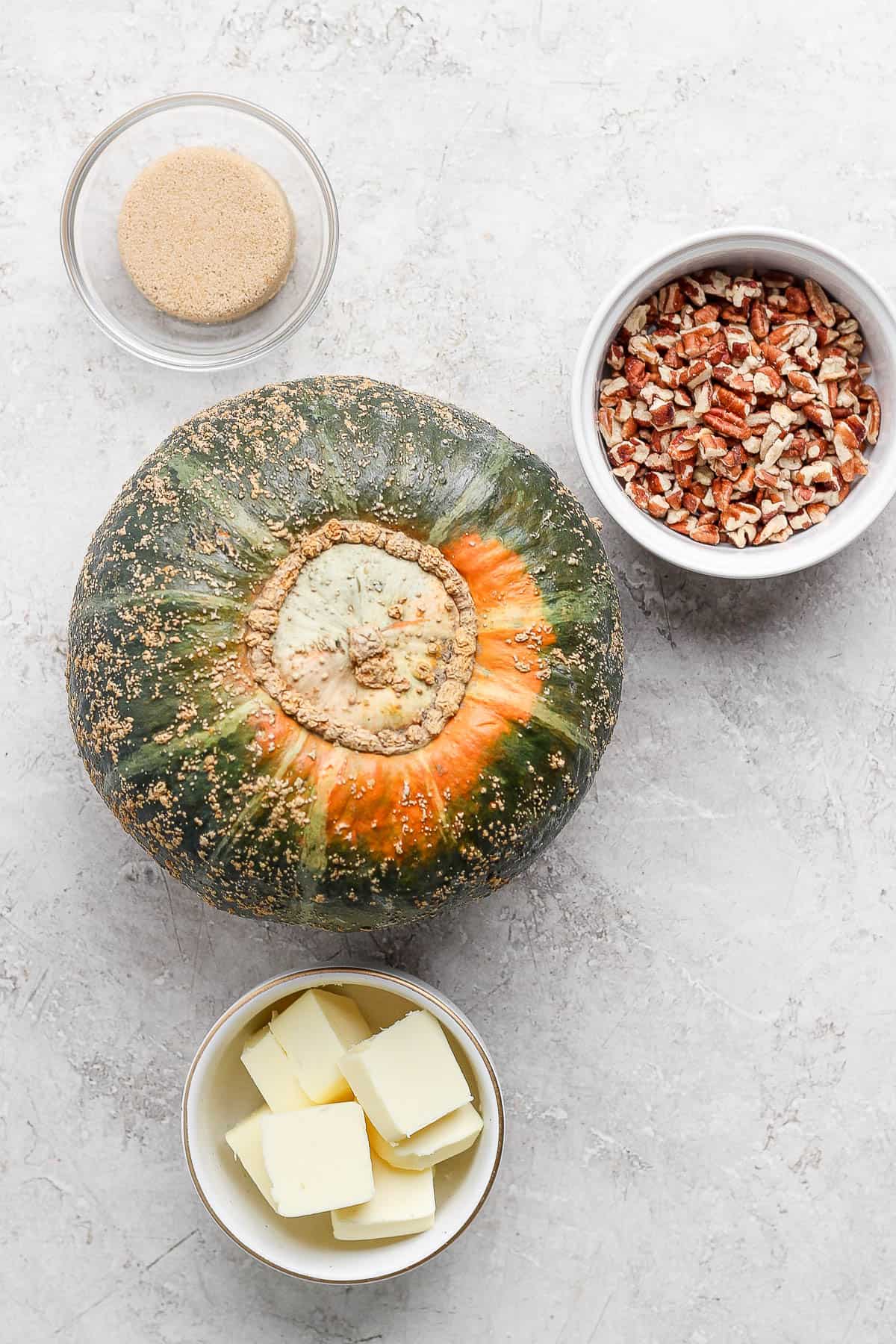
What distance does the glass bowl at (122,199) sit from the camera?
1.40m

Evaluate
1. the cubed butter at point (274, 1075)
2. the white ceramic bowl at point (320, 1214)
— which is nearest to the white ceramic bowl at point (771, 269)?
the white ceramic bowl at point (320, 1214)

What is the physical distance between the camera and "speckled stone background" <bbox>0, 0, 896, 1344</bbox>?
143cm

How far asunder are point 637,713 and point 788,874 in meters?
0.29

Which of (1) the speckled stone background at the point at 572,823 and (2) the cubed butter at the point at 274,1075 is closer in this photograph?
(2) the cubed butter at the point at 274,1075

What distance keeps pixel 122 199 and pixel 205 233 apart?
14 cm

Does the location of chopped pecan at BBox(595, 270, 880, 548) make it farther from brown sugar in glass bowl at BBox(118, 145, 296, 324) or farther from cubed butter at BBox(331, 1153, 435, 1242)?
cubed butter at BBox(331, 1153, 435, 1242)

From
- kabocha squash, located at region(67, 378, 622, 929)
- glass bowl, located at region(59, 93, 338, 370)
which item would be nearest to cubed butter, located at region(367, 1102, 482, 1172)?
kabocha squash, located at region(67, 378, 622, 929)

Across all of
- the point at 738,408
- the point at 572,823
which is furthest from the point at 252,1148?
the point at 738,408

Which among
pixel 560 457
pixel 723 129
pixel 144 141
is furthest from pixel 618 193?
pixel 144 141

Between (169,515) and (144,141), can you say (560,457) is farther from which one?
(144,141)

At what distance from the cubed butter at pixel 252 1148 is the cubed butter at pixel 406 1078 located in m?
0.13

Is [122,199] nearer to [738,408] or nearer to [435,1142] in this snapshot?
[738,408]

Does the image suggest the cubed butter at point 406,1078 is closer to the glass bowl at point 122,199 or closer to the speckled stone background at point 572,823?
the speckled stone background at point 572,823

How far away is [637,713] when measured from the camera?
4.76 ft
